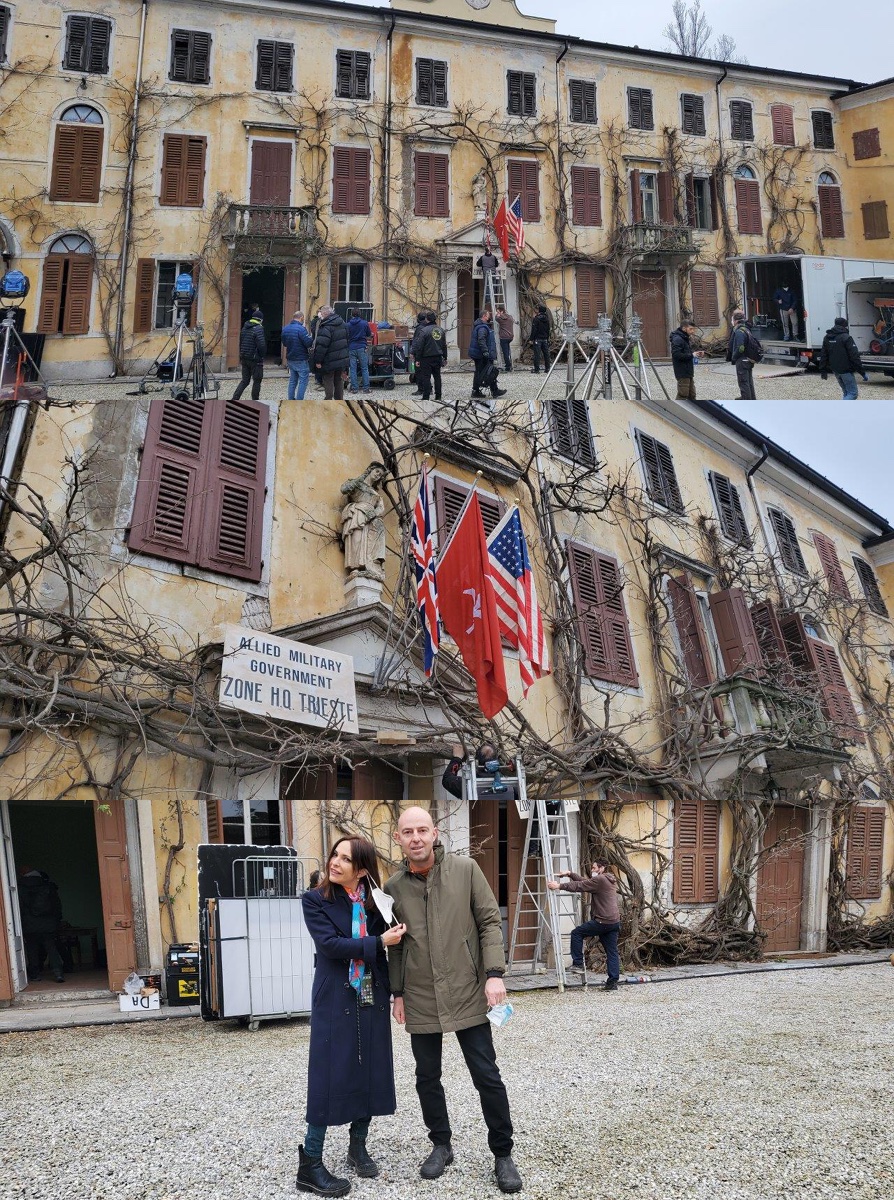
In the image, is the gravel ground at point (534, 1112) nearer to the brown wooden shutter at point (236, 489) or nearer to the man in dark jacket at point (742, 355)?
the brown wooden shutter at point (236, 489)

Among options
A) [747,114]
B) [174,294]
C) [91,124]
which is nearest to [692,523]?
[174,294]

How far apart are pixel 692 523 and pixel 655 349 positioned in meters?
3.76

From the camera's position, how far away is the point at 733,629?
10.4 metres

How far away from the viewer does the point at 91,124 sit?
1198 cm

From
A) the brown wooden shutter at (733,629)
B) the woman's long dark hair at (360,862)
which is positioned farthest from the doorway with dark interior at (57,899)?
the brown wooden shutter at (733,629)

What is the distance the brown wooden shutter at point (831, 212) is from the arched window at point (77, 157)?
31.9ft

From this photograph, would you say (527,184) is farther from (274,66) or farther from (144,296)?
(144,296)

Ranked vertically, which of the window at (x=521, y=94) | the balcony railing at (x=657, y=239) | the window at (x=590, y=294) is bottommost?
the window at (x=590, y=294)

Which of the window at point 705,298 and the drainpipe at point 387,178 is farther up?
the drainpipe at point 387,178

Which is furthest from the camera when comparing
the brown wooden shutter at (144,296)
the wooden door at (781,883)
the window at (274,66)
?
the window at (274,66)

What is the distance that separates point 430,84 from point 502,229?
100 inches

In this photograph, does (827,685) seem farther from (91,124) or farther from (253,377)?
(91,124)

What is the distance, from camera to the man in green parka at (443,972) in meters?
2.84

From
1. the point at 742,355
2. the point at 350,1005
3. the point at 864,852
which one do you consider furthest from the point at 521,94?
the point at 350,1005
